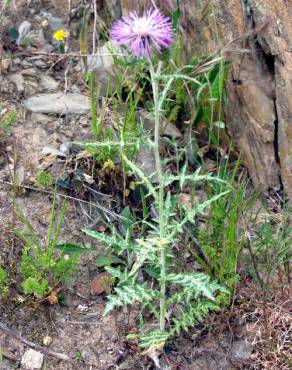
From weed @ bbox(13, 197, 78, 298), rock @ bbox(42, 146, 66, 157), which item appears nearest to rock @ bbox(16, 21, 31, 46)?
rock @ bbox(42, 146, 66, 157)

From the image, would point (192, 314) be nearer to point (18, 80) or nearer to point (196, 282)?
point (196, 282)

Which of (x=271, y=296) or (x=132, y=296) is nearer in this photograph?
(x=132, y=296)

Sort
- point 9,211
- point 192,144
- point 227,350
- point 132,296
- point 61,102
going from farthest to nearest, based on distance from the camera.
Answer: point 61,102 < point 192,144 < point 9,211 < point 227,350 < point 132,296

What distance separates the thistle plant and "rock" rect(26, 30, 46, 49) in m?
1.51

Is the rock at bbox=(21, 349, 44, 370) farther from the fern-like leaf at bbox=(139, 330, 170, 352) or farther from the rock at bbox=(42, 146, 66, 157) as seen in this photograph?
the rock at bbox=(42, 146, 66, 157)

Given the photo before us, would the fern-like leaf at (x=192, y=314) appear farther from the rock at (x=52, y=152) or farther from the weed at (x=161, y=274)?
the rock at (x=52, y=152)

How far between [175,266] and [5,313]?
779 millimetres

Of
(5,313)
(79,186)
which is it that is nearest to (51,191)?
(79,186)

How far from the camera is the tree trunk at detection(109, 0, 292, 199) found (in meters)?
3.03

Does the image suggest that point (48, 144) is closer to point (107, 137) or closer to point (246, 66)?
point (107, 137)

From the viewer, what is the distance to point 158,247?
7.83 ft

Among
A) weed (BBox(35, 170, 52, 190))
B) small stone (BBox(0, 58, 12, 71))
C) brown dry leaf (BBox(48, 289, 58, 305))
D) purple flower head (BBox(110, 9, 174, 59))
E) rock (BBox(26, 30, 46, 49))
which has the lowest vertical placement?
brown dry leaf (BBox(48, 289, 58, 305))

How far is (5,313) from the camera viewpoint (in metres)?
2.74

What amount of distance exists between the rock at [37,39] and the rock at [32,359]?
2.02 meters
